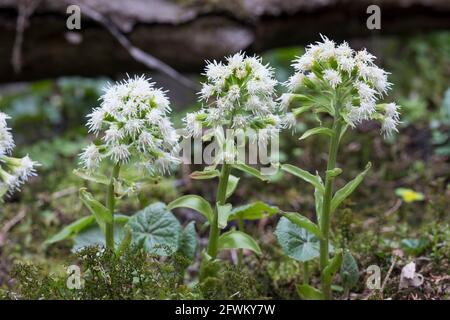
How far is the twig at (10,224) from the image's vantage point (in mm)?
3986

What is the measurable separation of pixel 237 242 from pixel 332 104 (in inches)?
29.8

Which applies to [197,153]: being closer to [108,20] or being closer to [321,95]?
[108,20]

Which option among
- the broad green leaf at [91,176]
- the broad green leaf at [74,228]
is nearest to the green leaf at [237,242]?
the broad green leaf at [91,176]

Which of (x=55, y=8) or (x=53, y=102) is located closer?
(x=55, y=8)

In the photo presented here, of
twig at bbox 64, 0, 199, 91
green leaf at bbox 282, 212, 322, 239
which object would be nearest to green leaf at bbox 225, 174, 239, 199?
green leaf at bbox 282, 212, 322, 239

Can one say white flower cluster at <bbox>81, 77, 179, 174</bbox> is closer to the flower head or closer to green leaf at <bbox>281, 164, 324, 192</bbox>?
the flower head

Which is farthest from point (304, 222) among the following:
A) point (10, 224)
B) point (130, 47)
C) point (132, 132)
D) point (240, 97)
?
point (130, 47)

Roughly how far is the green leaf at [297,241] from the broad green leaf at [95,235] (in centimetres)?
77

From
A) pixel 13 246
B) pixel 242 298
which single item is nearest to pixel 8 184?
pixel 242 298

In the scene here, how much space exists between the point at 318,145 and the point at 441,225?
1.72 meters

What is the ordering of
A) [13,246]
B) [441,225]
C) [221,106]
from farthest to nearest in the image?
[13,246] < [441,225] < [221,106]

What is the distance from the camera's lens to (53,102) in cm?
625

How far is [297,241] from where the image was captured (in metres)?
2.86

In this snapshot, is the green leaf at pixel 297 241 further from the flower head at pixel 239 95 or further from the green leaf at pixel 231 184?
the flower head at pixel 239 95
